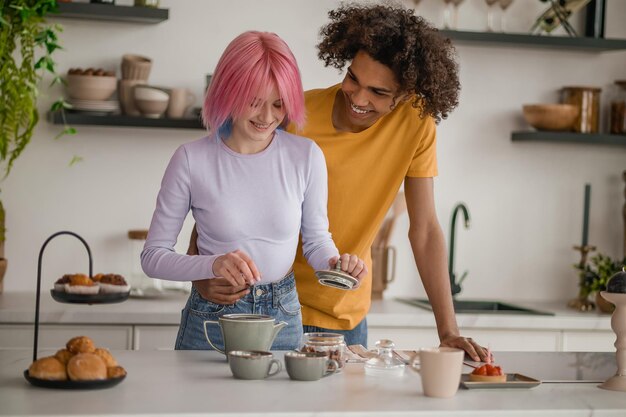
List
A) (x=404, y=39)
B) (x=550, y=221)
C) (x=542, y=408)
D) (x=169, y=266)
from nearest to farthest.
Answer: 1. (x=542, y=408)
2. (x=169, y=266)
3. (x=404, y=39)
4. (x=550, y=221)

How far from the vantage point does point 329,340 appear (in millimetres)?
1777

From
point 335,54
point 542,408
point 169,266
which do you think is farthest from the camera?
point 335,54

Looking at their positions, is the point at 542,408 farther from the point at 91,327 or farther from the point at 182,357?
the point at 91,327

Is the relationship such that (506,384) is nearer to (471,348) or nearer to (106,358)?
(471,348)

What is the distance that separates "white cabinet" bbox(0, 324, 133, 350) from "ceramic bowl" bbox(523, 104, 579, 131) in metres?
1.86

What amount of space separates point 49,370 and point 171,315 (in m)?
1.55

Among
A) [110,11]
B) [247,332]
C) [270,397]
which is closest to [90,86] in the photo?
[110,11]

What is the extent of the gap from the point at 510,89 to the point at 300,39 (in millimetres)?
935

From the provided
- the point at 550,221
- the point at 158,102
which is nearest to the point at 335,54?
the point at 158,102

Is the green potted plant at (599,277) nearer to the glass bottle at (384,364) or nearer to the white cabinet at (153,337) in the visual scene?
the white cabinet at (153,337)

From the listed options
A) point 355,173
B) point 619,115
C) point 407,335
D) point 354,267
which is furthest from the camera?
point 619,115

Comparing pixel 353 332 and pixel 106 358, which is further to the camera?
pixel 353 332

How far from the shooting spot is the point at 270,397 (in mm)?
1538

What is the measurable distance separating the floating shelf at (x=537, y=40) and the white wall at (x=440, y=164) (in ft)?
0.44
